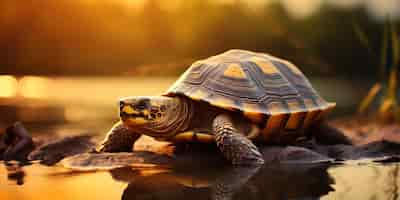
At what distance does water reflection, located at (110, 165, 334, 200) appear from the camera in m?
1.57

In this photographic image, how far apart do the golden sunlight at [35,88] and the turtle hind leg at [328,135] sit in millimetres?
3875

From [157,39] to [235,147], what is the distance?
219 cm

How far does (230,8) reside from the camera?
14.2 ft

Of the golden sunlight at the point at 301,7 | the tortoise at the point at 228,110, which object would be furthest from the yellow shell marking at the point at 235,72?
the golden sunlight at the point at 301,7

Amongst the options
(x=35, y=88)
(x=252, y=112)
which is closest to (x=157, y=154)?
(x=252, y=112)

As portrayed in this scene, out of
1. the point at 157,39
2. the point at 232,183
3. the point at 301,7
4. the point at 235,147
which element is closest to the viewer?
→ the point at 232,183

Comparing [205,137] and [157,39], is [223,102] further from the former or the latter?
[157,39]

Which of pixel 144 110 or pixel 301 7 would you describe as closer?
pixel 144 110

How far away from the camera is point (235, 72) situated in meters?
2.50

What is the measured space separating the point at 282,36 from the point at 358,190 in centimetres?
306

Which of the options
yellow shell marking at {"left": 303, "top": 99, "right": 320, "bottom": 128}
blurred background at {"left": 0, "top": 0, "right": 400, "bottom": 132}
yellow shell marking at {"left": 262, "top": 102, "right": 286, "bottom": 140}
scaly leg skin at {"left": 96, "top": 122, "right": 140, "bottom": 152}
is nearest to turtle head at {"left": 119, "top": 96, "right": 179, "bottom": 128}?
scaly leg skin at {"left": 96, "top": 122, "right": 140, "bottom": 152}

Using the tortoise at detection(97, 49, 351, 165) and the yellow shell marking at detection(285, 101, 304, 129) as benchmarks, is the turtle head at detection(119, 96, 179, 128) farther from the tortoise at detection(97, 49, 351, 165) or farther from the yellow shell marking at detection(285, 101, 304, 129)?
the yellow shell marking at detection(285, 101, 304, 129)

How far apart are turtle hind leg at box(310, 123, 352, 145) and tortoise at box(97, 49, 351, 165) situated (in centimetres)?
22

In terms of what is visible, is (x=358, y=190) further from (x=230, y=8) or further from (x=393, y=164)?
(x=230, y=8)
